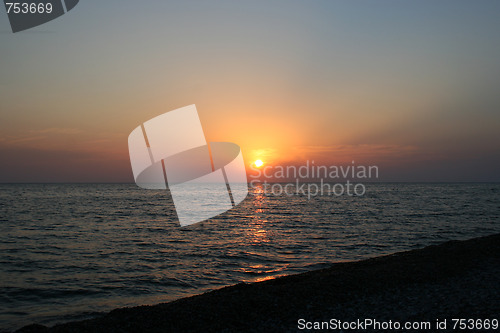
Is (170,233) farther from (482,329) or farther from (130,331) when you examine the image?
(482,329)

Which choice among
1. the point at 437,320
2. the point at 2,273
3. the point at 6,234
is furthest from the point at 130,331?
the point at 6,234

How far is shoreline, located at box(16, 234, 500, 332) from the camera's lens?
7.90 metres

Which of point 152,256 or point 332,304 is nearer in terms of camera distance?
point 332,304

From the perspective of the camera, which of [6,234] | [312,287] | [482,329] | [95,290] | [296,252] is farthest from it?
[6,234]

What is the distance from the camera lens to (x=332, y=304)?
29.5 ft

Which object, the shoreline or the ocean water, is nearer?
the shoreline

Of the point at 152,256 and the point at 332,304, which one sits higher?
the point at 332,304

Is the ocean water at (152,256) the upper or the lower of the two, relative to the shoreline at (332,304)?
lower

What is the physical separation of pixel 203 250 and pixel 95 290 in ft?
28.1

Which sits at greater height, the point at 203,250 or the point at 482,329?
the point at 482,329

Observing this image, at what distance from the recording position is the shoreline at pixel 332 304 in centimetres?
790

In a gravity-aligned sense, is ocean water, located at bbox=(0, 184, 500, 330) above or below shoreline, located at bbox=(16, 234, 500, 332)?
below

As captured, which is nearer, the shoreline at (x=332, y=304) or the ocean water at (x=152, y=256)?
the shoreline at (x=332, y=304)

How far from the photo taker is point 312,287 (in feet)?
33.8
